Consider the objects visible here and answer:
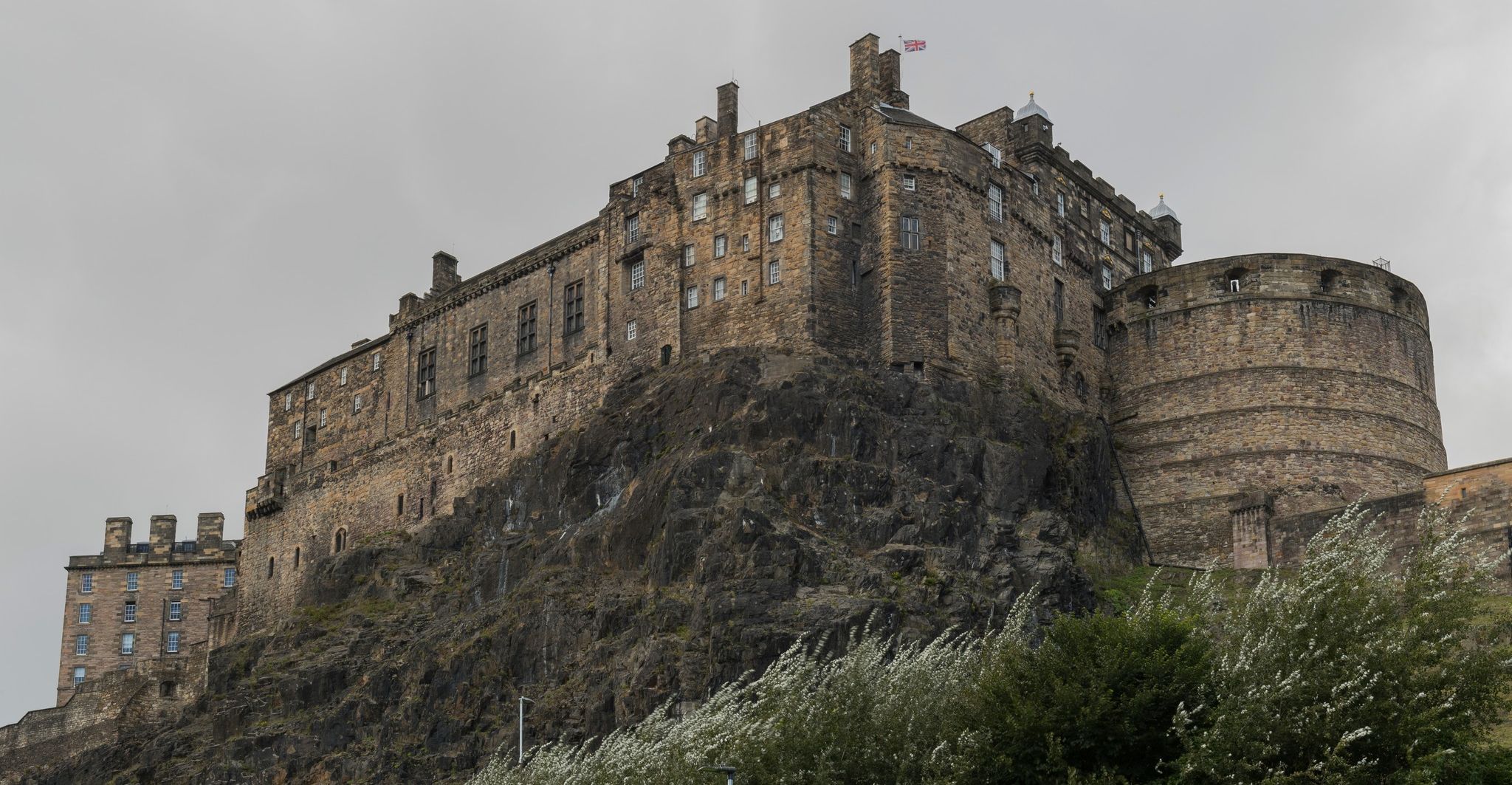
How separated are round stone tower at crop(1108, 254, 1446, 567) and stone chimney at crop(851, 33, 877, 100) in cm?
1362

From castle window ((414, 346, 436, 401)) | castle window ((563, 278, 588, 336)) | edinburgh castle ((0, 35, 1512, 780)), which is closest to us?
edinburgh castle ((0, 35, 1512, 780))

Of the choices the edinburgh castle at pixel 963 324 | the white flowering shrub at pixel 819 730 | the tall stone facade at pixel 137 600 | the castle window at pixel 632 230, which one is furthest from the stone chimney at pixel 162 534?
the white flowering shrub at pixel 819 730

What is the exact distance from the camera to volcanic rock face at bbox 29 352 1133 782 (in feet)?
189

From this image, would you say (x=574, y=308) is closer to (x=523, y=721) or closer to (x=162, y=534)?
(x=523, y=721)

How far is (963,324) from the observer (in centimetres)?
6769

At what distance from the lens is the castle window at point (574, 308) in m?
75.1

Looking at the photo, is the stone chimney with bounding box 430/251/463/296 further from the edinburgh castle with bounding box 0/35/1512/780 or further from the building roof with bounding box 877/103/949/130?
the building roof with bounding box 877/103/949/130

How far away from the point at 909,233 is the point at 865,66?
24.2ft

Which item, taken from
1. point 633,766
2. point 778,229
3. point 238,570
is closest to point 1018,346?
point 778,229

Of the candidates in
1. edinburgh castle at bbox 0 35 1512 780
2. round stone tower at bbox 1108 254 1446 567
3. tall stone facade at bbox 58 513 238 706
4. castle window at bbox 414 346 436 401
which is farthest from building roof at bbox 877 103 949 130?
tall stone facade at bbox 58 513 238 706

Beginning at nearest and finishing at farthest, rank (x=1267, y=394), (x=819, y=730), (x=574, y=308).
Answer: (x=819, y=730) → (x=1267, y=394) → (x=574, y=308)

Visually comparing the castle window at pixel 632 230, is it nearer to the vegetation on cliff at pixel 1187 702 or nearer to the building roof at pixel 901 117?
→ the building roof at pixel 901 117

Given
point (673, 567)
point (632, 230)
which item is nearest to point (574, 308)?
point (632, 230)

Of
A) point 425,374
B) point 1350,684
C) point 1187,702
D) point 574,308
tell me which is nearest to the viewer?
point 1350,684
